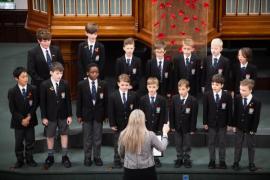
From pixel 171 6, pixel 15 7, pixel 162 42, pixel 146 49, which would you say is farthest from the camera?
pixel 15 7

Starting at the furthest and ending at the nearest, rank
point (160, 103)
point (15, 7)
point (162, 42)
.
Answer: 1. point (15, 7)
2. point (162, 42)
3. point (160, 103)

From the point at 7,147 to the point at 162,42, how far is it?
236cm

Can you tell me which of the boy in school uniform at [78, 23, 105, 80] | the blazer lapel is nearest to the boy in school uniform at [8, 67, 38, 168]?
the blazer lapel

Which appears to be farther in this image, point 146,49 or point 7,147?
point 146,49

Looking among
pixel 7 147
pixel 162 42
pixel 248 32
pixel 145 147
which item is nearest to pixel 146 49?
pixel 248 32

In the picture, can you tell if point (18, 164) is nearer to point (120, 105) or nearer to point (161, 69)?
point (120, 105)

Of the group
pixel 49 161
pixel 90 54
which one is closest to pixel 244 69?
pixel 90 54

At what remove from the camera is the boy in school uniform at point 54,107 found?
276 inches

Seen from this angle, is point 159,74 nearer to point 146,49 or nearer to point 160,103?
point 160,103

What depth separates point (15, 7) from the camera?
12875mm

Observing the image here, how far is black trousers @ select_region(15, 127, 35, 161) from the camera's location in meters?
7.02

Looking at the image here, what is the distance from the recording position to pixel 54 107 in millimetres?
7020

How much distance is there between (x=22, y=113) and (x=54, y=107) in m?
0.38

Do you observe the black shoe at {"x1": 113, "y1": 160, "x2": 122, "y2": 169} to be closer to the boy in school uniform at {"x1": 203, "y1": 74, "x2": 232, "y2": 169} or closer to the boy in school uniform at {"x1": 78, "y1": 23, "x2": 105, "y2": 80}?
the boy in school uniform at {"x1": 203, "y1": 74, "x2": 232, "y2": 169}
